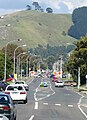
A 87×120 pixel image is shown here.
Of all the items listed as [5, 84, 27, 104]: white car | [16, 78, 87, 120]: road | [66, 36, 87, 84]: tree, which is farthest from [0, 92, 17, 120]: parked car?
[66, 36, 87, 84]: tree

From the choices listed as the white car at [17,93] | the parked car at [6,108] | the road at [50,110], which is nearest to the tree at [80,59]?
the road at [50,110]

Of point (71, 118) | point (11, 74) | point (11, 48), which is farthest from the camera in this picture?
point (11, 48)

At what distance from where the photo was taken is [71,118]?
30375 mm

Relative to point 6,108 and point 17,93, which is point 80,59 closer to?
point 17,93

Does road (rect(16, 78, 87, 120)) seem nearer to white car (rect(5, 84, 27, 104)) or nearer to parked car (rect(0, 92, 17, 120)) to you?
white car (rect(5, 84, 27, 104))

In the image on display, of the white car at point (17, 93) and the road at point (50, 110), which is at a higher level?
the white car at point (17, 93)

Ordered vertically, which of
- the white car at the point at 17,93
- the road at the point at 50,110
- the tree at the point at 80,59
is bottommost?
the road at the point at 50,110

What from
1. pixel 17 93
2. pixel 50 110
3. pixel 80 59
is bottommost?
pixel 50 110

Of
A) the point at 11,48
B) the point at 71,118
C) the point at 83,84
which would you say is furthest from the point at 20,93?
the point at 11,48

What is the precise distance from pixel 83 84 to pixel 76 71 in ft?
11.5

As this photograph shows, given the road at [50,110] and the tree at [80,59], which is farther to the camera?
the tree at [80,59]

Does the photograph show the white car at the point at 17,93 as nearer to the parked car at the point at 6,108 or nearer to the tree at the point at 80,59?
the parked car at the point at 6,108

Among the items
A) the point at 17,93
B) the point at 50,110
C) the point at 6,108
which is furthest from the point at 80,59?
the point at 6,108

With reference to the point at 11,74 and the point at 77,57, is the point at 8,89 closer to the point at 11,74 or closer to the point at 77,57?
the point at 77,57
